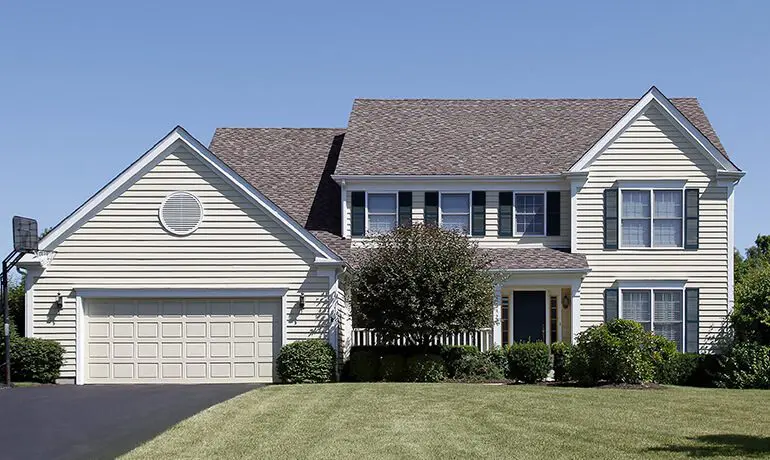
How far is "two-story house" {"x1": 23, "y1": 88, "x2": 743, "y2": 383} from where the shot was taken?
1113 inches

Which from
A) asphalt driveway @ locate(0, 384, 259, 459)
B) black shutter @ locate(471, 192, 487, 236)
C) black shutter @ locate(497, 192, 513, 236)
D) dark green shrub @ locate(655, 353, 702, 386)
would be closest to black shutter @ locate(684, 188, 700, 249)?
dark green shrub @ locate(655, 353, 702, 386)

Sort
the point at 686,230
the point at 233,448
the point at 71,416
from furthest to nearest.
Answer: the point at 686,230 < the point at 71,416 < the point at 233,448

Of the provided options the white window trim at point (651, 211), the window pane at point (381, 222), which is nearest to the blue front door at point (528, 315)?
the white window trim at point (651, 211)

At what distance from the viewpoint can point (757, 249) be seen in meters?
70.1

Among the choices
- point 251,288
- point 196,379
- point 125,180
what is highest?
point 125,180

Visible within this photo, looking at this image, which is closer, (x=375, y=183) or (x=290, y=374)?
(x=290, y=374)

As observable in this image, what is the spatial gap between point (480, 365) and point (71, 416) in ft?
40.8

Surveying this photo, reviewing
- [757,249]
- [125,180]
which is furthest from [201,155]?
[757,249]

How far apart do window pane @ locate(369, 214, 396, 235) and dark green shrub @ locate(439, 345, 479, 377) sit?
215 inches

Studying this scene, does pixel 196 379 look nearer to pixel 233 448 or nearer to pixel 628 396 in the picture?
pixel 628 396

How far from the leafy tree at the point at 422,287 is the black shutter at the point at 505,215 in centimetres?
472

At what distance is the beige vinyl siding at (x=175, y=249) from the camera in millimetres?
28266

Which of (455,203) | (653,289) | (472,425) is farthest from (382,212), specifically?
(472,425)

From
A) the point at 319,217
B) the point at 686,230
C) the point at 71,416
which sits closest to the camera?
the point at 71,416
